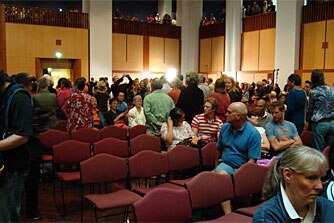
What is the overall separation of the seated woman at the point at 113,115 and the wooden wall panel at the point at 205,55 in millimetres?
10518

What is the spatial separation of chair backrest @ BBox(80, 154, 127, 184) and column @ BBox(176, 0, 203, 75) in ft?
45.9

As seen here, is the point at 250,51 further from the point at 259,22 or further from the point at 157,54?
the point at 157,54

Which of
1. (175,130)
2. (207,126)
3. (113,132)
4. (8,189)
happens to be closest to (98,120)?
(113,132)

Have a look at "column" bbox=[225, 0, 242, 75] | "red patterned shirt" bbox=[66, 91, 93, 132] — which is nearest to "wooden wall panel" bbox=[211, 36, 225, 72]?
"column" bbox=[225, 0, 242, 75]

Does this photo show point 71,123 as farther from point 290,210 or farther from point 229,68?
point 229,68

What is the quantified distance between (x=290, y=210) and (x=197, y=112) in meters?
4.18

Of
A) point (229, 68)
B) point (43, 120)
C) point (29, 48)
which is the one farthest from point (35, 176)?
point (229, 68)

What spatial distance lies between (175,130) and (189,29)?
1300 centimetres

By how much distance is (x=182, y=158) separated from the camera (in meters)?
4.57

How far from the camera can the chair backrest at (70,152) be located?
4688mm

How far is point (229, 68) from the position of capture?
52.6ft

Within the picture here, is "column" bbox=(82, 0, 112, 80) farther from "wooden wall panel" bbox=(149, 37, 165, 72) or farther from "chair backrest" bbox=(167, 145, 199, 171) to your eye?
"chair backrest" bbox=(167, 145, 199, 171)

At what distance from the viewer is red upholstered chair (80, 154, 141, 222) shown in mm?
3658

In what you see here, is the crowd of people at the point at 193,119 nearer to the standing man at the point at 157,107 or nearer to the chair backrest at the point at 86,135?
the standing man at the point at 157,107
